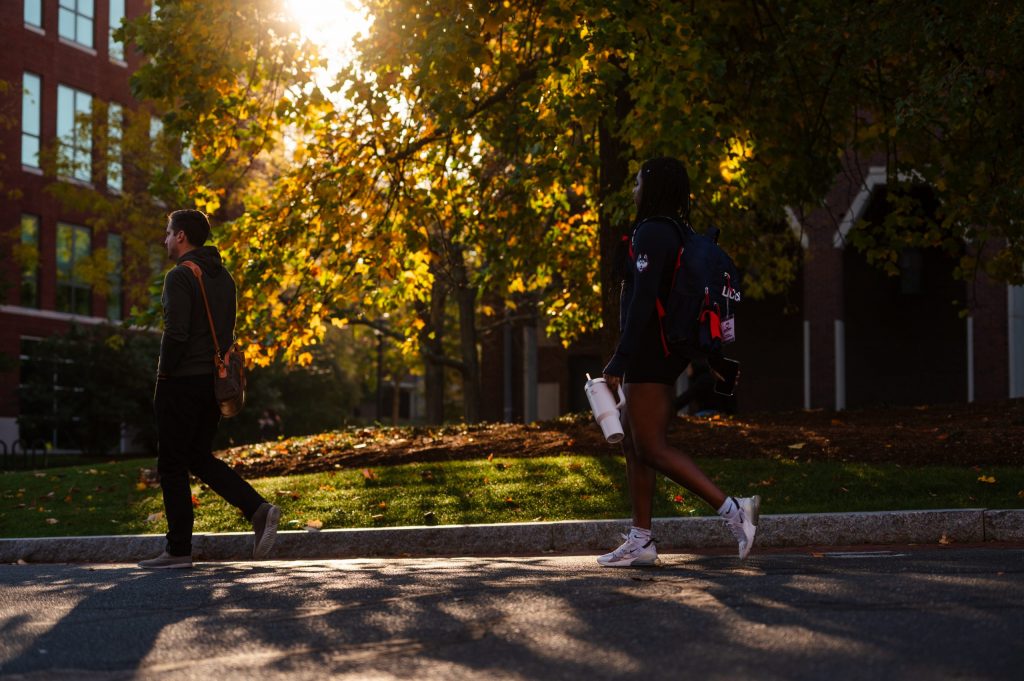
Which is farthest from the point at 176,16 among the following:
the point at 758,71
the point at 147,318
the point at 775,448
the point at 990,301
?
the point at 990,301

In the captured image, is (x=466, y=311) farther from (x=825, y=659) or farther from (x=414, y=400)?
(x=414, y=400)

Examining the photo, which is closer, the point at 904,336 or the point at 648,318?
the point at 648,318

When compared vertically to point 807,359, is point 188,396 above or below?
below

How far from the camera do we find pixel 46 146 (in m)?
37.5

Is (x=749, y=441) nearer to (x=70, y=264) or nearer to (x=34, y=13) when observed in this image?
(x=70, y=264)

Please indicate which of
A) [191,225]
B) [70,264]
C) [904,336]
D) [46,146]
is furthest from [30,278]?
[191,225]

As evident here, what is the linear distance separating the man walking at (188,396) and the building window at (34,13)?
33.9 metres

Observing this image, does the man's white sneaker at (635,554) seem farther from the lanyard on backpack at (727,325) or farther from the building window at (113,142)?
the building window at (113,142)

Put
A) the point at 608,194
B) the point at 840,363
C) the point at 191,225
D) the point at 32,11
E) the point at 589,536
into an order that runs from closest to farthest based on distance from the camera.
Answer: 1. the point at 191,225
2. the point at 589,536
3. the point at 608,194
4. the point at 840,363
5. the point at 32,11

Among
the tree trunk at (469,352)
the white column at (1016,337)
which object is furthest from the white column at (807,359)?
the tree trunk at (469,352)

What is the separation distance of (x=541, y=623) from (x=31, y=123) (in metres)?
36.8

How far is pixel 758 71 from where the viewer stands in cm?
1344

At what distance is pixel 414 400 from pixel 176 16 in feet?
304

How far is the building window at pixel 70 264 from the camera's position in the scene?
1548 inches
